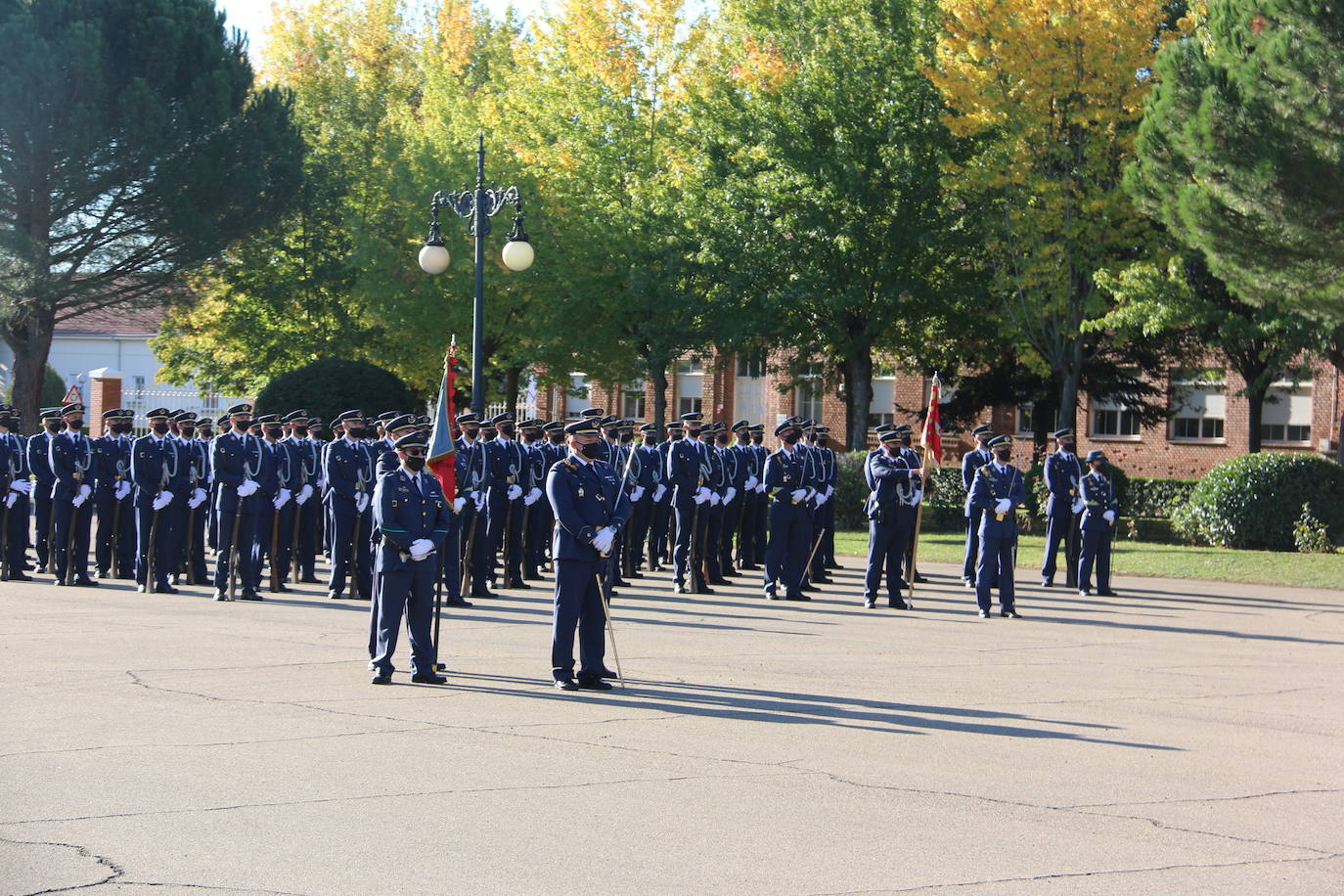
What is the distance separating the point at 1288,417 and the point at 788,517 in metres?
30.5

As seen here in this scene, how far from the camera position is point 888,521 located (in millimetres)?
16781

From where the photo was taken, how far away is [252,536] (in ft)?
54.5

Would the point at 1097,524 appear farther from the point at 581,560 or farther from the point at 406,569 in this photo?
the point at 406,569

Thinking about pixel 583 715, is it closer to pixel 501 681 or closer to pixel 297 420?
pixel 501 681

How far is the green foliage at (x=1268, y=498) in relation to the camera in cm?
2414

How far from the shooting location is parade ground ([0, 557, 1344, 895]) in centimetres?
607

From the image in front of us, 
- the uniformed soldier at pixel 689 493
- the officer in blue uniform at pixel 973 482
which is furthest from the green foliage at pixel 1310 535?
the uniformed soldier at pixel 689 493

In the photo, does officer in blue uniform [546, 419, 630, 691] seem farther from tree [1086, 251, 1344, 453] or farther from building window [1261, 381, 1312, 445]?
building window [1261, 381, 1312, 445]

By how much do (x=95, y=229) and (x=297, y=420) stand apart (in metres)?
19.6

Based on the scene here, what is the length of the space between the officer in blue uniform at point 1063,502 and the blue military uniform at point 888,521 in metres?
2.91

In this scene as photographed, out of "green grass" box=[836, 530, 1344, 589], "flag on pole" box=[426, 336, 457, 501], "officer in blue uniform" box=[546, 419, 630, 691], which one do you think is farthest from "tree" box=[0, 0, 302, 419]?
"officer in blue uniform" box=[546, 419, 630, 691]

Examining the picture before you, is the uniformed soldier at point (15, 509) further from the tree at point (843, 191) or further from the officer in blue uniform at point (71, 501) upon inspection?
the tree at point (843, 191)

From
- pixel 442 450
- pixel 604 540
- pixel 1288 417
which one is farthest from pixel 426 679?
pixel 1288 417

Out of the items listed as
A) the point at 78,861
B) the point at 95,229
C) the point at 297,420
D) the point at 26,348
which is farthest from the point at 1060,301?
the point at 78,861
